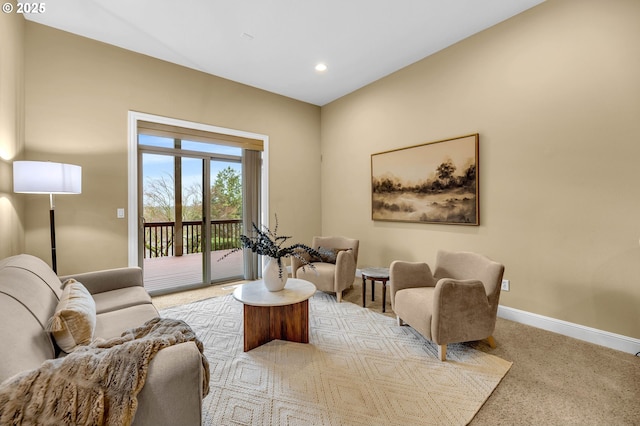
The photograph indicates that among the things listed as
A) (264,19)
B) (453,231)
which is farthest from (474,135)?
(264,19)

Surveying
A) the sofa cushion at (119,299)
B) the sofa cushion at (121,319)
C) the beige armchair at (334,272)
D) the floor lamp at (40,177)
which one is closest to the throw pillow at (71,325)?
the sofa cushion at (121,319)

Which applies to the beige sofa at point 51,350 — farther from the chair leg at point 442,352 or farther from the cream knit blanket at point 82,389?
the chair leg at point 442,352

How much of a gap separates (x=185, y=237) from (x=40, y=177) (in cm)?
208

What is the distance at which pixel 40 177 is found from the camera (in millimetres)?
2223

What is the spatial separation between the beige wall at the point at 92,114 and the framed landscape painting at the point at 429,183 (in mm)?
2628

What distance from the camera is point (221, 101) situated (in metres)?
4.11

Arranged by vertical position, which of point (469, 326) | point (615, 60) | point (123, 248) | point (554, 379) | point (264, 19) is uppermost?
point (264, 19)

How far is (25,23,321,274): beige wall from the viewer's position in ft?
9.44

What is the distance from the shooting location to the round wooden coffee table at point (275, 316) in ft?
7.66

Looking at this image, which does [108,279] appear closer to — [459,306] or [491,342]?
[459,306]

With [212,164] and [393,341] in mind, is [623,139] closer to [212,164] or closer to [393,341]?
[393,341]

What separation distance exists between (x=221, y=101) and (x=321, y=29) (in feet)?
6.18

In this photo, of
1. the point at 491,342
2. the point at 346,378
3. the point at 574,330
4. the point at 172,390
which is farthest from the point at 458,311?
the point at 172,390

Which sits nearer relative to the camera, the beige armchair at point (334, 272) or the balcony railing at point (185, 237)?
the beige armchair at point (334, 272)
